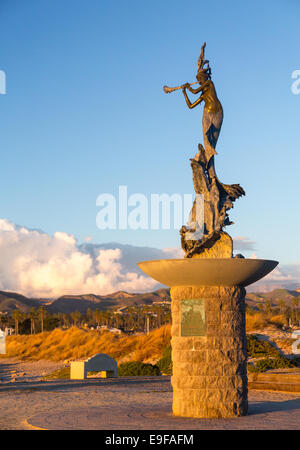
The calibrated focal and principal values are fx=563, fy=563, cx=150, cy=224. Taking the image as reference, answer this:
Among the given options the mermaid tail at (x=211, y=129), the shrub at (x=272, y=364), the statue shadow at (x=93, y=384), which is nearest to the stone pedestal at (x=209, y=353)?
the mermaid tail at (x=211, y=129)

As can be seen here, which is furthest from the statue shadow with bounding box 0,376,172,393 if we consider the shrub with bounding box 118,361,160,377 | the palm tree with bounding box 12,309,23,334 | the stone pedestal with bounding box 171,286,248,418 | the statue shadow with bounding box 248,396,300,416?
the palm tree with bounding box 12,309,23,334

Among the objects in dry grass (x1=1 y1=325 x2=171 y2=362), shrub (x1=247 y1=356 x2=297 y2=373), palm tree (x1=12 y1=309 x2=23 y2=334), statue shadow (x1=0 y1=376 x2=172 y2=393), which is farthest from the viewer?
palm tree (x1=12 y1=309 x2=23 y2=334)

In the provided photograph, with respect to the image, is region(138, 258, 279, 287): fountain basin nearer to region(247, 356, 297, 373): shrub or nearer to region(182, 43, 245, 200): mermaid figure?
region(182, 43, 245, 200): mermaid figure

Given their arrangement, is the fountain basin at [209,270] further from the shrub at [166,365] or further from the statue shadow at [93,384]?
the shrub at [166,365]

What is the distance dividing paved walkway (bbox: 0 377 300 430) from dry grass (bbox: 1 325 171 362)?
12961mm

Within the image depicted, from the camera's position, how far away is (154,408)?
1198cm

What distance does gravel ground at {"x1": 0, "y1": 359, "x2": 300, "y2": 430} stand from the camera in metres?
9.63

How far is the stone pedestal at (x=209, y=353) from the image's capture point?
1048 centimetres

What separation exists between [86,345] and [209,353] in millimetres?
30162

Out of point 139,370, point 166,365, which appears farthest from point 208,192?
point 166,365

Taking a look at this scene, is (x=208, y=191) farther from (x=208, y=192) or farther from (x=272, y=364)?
(x=272, y=364)

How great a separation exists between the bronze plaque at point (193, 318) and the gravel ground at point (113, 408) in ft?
5.22

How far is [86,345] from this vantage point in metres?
39.6
